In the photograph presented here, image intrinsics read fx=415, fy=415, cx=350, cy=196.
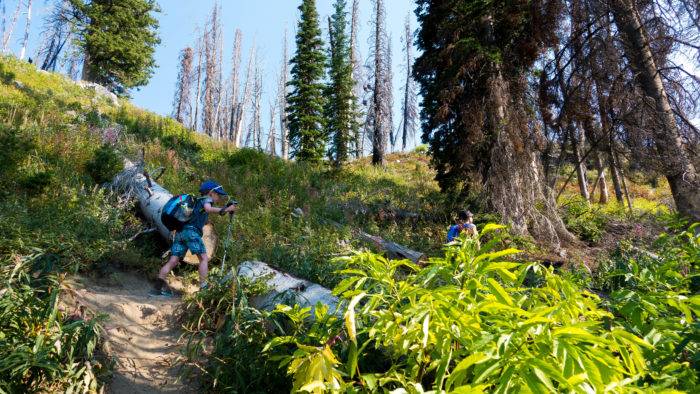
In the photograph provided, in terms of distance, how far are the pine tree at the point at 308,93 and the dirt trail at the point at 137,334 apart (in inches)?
625

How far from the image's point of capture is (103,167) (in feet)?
25.1

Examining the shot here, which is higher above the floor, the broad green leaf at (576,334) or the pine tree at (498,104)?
the pine tree at (498,104)

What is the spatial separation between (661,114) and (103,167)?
930 centimetres

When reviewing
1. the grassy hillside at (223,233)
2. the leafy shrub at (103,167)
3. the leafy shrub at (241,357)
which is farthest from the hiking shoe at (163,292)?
the leafy shrub at (103,167)

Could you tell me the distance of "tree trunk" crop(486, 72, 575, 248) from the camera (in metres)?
9.66

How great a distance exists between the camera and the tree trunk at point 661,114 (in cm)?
580

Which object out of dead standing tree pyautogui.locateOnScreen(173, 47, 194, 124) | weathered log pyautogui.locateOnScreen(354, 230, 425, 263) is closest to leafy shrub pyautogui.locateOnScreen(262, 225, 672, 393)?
weathered log pyautogui.locateOnScreen(354, 230, 425, 263)

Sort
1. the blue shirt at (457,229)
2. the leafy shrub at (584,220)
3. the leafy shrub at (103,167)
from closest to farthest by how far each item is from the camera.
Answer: the blue shirt at (457,229) < the leafy shrub at (103,167) < the leafy shrub at (584,220)

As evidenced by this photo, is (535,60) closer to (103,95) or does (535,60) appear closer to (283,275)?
(283,275)

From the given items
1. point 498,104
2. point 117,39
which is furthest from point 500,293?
point 117,39

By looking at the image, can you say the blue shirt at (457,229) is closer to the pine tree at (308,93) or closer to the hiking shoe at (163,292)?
the hiking shoe at (163,292)

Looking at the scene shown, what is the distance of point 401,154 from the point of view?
2811cm

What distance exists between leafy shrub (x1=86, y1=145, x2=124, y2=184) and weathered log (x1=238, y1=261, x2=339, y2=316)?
4.50 m

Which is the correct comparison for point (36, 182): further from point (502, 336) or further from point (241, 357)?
point (502, 336)
